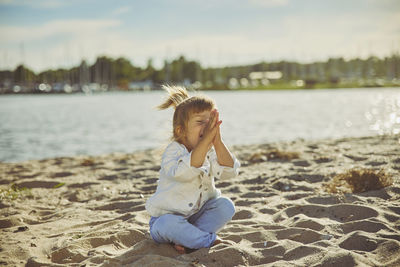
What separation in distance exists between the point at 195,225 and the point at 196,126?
87 cm

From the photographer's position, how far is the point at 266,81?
342ft

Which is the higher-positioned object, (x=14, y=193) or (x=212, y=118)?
(x=212, y=118)

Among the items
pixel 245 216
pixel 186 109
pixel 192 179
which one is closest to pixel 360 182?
pixel 245 216

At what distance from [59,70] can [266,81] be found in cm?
5717

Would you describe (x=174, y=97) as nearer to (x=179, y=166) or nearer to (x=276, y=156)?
(x=179, y=166)

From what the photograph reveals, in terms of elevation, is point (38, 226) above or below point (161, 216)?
below

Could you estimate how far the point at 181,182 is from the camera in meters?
3.14

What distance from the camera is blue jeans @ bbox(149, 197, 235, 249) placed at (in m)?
3.12

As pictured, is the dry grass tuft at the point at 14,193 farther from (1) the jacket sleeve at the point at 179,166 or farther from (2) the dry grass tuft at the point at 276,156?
(2) the dry grass tuft at the point at 276,156

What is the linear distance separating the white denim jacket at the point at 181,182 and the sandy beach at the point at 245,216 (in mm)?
346

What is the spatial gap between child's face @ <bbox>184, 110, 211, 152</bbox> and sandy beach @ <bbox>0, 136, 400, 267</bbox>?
1.49ft

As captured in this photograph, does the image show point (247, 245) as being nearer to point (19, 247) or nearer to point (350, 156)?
point (19, 247)

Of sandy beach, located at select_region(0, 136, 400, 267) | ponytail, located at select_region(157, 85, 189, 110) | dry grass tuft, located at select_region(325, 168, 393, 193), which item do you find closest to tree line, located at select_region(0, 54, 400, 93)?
sandy beach, located at select_region(0, 136, 400, 267)

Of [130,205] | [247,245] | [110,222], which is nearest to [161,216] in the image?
[247,245]
